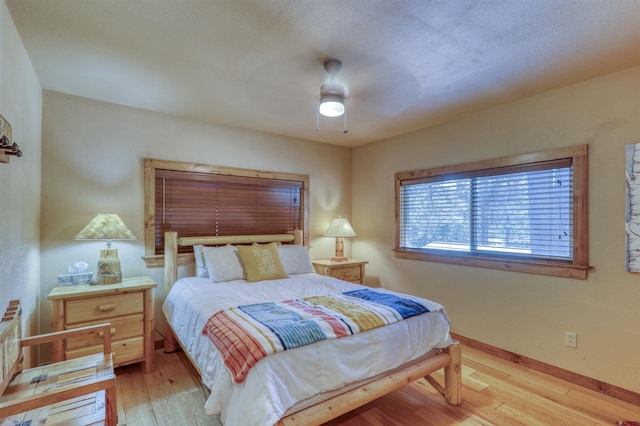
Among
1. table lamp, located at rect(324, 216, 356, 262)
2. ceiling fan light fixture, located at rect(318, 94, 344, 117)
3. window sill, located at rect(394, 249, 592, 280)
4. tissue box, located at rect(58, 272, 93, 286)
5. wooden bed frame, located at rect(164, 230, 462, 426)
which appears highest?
ceiling fan light fixture, located at rect(318, 94, 344, 117)

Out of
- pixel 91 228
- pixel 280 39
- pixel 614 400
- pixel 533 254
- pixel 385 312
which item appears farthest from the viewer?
pixel 533 254

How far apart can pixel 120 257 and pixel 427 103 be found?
10.5 ft

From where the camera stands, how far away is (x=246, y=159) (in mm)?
3705

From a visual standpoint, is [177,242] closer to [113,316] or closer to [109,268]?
[109,268]

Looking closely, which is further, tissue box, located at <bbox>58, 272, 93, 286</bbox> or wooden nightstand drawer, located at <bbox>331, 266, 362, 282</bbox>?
wooden nightstand drawer, located at <bbox>331, 266, 362, 282</bbox>

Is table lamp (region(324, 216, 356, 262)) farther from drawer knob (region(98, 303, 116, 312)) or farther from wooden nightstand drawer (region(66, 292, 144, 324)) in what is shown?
drawer knob (region(98, 303, 116, 312))

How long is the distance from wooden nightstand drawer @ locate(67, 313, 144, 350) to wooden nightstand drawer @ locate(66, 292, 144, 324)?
0.04m

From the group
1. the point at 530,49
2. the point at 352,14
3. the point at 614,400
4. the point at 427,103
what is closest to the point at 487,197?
the point at 427,103

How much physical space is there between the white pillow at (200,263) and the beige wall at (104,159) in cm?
39

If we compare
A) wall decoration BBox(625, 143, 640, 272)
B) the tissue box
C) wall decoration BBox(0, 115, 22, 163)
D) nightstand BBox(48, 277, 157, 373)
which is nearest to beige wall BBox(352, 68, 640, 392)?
wall decoration BBox(625, 143, 640, 272)

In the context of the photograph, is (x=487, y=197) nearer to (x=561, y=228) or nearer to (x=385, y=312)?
(x=561, y=228)

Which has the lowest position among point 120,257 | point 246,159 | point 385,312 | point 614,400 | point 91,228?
point 614,400

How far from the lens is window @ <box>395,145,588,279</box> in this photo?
2.55 meters

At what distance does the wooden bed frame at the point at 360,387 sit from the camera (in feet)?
5.19
